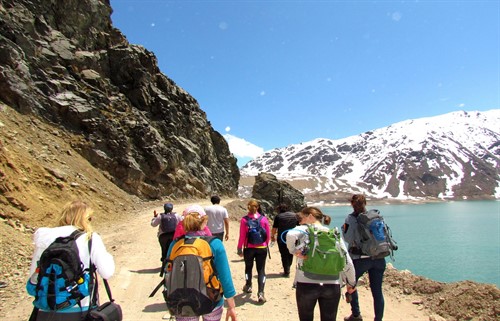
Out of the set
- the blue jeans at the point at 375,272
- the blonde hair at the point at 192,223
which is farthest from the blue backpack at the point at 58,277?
the blue jeans at the point at 375,272

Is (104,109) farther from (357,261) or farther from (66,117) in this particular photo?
(357,261)

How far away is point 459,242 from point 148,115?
182 ft

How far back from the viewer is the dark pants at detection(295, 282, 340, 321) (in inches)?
185

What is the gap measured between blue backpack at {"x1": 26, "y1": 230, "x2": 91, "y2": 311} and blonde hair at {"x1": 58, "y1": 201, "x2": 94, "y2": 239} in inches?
13.5

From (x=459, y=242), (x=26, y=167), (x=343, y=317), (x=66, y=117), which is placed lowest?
(x=459, y=242)

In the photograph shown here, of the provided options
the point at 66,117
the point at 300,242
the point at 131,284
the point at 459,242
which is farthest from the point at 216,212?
the point at 459,242

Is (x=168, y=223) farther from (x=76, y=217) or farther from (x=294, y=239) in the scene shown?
(x=76, y=217)

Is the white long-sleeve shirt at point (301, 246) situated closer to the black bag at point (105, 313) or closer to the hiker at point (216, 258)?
the hiker at point (216, 258)

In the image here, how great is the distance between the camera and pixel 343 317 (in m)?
8.16

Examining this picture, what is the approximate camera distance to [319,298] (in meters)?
4.80

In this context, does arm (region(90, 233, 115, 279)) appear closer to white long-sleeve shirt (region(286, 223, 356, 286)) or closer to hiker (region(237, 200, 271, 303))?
white long-sleeve shirt (region(286, 223, 356, 286))

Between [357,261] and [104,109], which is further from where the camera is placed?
[104,109]

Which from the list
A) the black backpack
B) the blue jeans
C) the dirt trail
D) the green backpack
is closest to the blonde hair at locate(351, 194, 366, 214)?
the blue jeans

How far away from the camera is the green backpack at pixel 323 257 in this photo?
4.65m
